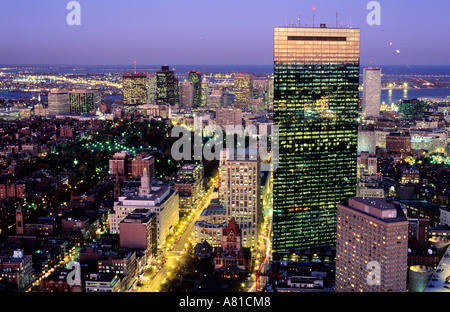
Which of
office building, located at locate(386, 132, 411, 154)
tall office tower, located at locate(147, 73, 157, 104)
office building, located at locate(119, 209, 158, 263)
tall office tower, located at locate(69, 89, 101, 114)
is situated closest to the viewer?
office building, located at locate(119, 209, 158, 263)

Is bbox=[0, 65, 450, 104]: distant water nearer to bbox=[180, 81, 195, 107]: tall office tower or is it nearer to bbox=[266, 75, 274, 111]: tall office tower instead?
bbox=[180, 81, 195, 107]: tall office tower

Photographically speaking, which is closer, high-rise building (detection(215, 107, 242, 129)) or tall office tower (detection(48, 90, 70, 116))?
high-rise building (detection(215, 107, 242, 129))

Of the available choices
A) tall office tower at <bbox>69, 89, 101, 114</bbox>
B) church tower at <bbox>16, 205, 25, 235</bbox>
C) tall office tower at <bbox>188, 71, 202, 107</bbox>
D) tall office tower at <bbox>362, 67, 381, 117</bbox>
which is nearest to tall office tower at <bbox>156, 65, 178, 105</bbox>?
tall office tower at <bbox>188, 71, 202, 107</bbox>

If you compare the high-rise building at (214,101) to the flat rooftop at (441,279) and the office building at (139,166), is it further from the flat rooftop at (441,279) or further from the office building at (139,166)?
the flat rooftop at (441,279)

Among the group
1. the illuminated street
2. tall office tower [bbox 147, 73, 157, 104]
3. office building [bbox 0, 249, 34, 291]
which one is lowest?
the illuminated street

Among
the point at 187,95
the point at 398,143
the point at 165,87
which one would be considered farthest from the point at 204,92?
the point at 398,143

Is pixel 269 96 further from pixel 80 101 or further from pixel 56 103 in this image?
pixel 56 103
